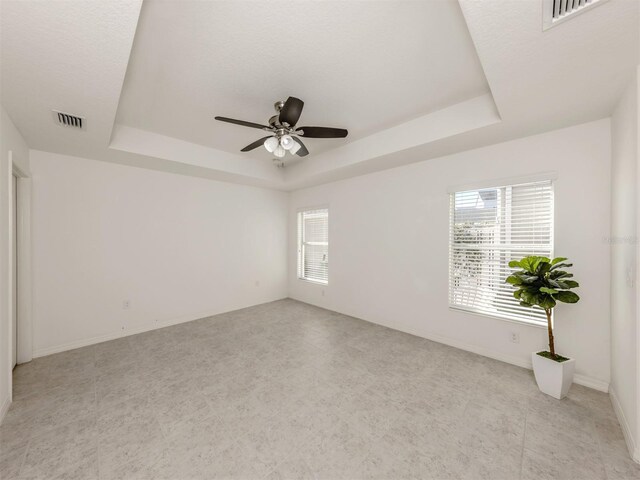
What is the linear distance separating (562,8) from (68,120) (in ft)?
12.3

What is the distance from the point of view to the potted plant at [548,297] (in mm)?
2191

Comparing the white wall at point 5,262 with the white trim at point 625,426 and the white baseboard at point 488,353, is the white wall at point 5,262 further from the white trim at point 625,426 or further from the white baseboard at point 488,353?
the white trim at point 625,426

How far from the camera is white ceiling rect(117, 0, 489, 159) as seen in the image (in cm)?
161

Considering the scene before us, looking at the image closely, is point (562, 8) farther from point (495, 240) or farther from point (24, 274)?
point (24, 274)

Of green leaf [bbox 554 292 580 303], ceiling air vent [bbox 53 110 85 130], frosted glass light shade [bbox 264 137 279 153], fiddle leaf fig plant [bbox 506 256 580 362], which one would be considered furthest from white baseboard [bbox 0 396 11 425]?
green leaf [bbox 554 292 580 303]

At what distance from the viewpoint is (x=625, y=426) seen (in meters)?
1.83

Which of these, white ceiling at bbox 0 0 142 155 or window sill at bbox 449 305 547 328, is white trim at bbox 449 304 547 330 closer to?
window sill at bbox 449 305 547 328

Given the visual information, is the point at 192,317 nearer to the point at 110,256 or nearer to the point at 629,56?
the point at 110,256

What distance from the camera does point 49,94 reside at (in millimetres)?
1979

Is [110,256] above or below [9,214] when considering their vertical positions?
below

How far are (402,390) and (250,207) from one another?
4119mm

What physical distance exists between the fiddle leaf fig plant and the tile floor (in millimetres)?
697

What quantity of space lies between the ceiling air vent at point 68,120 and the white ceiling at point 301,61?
439 mm

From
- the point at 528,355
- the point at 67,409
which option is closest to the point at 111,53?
the point at 67,409
